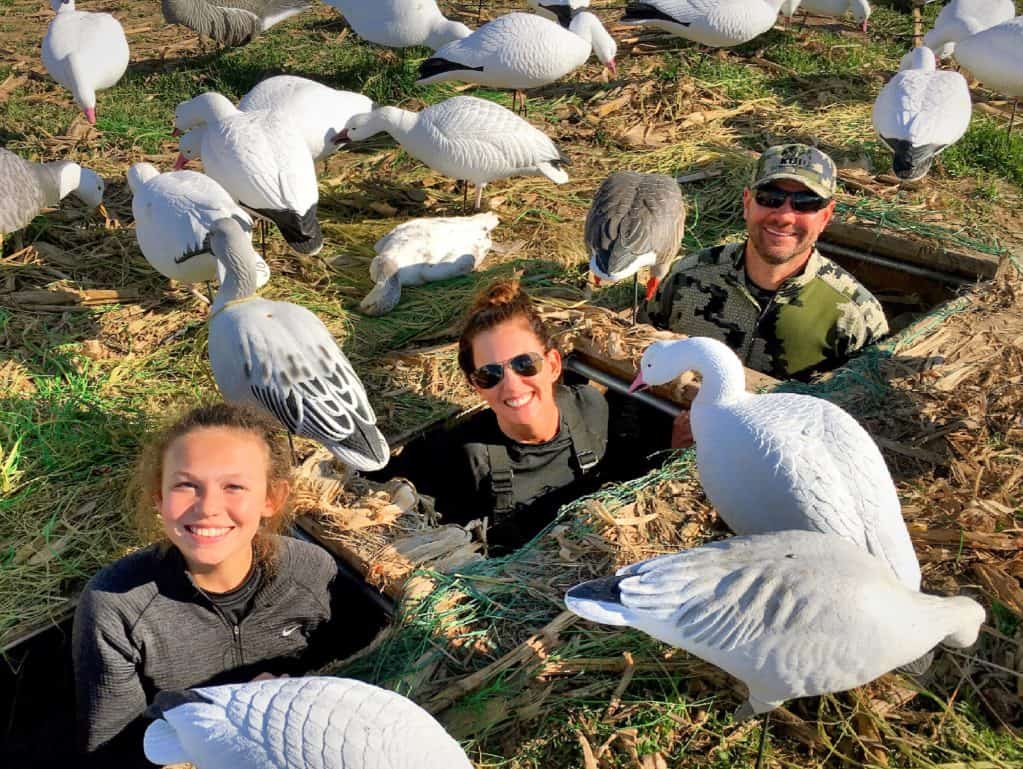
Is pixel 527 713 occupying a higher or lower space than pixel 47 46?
lower

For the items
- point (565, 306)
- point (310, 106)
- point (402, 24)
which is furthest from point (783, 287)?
point (402, 24)

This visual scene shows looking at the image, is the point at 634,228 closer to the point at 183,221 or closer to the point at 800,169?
the point at 800,169

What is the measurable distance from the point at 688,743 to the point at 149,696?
1.77m

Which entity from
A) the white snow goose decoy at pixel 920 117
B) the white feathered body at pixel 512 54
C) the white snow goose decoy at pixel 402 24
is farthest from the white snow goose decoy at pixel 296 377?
the white snow goose decoy at pixel 402 24

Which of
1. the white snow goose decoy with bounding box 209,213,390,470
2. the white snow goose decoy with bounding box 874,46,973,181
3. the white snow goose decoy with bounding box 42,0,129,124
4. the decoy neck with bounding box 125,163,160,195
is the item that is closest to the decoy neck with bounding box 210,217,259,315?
the white snow goose decoy with bounding box 209,213,390,470

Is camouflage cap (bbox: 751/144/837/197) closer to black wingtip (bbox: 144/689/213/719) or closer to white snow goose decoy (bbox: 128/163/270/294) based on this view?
white snow goose decoy (bbox: 128/163/270/294)

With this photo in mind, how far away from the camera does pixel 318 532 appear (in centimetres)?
380

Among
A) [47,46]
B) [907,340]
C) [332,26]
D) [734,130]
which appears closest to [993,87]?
[734,130]

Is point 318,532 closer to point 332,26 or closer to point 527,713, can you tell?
point 527,713

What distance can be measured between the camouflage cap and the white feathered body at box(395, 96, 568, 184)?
102 inches

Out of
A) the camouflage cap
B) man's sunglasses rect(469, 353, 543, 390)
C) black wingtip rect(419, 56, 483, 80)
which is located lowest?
man's sunglasses rect(469, 353, 543, 390)

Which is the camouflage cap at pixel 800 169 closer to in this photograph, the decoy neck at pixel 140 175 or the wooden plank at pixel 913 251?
the wooden plank at pixel 913 251

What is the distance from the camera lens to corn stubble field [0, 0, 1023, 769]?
10.5 ft

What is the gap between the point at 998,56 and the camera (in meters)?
8.19
